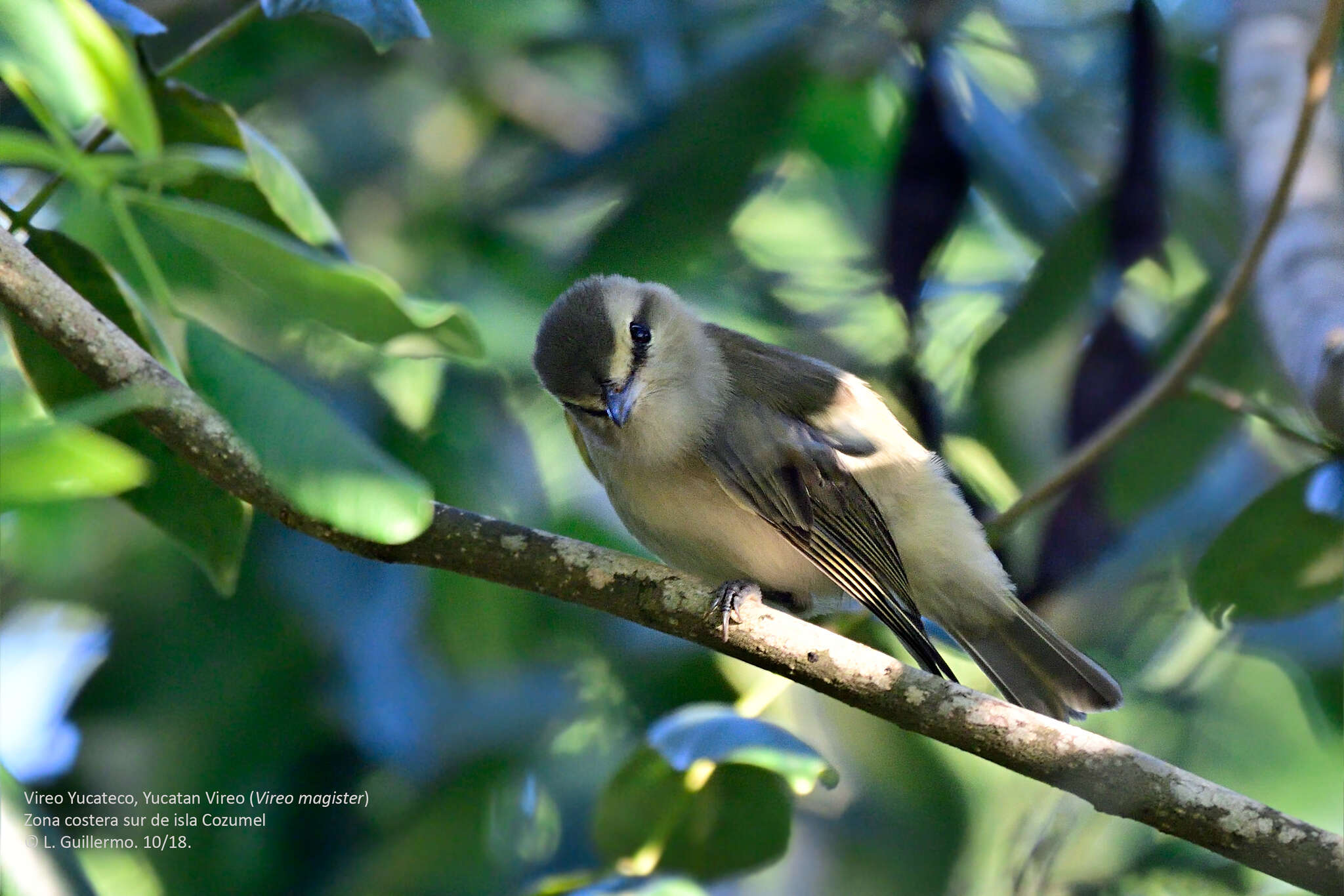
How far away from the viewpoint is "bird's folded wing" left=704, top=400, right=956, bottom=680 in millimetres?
2555

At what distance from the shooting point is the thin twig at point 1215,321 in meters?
2.34

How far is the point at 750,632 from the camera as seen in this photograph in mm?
1935

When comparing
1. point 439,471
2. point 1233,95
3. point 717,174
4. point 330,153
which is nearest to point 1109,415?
point 1233,95

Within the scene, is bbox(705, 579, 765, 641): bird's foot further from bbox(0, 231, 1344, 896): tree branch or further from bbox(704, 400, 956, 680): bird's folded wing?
bbox(704, 400, 956, 680): bird's folded wing

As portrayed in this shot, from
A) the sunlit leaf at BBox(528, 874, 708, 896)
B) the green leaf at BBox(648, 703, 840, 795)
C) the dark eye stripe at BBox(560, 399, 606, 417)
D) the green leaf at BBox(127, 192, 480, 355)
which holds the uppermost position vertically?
the green leaf at BBox(127, 192, 480, 355)

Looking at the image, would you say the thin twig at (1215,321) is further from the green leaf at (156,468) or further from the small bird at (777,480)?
the green leaf at (156,468)

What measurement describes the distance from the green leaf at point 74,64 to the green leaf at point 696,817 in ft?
4.61

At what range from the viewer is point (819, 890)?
11.4ft

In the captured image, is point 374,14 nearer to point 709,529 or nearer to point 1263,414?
point 709,529

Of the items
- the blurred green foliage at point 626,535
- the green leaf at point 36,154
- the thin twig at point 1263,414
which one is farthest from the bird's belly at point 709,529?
the green leaf at point 36,154

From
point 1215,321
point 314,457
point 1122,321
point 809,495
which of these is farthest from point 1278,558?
point 314,457

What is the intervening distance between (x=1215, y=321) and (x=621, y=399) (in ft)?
3.99

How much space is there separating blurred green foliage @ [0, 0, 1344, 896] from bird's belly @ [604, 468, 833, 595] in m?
0.26

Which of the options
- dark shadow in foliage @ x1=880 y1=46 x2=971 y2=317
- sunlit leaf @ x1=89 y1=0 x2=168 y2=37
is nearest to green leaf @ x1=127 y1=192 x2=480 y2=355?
sunlit leaf @ x1=89 y1=0 x2=168 y2=37
